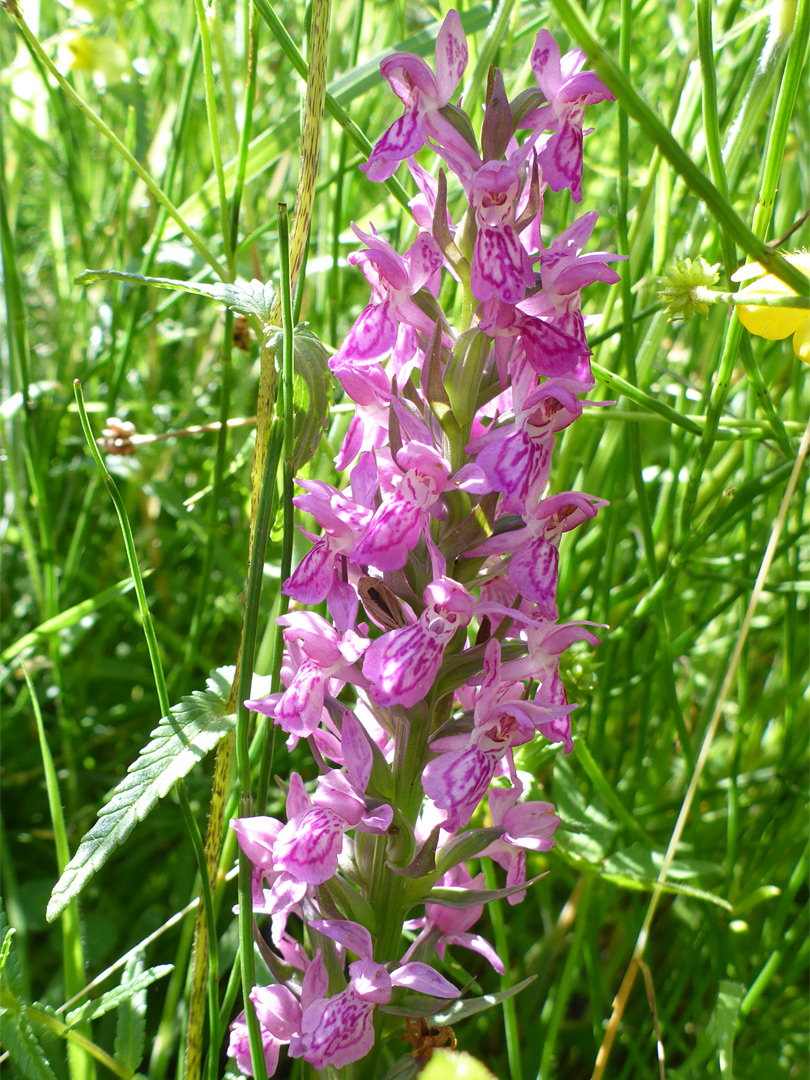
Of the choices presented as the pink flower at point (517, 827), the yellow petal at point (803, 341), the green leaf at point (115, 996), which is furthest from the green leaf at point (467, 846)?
the yellow petal at point (803, 341)

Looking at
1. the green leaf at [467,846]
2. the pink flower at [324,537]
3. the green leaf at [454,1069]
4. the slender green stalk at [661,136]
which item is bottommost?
the green leaf at [467,846]

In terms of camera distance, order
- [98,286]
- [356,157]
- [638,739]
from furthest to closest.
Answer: [98,286] → [356,157] → [638,739]

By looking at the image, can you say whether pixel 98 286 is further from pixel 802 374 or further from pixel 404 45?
pixel 802 374

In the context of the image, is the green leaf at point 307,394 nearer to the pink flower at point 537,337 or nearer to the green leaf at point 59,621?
the pink flower at point 537,337

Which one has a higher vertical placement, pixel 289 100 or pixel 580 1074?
pixel 289 100

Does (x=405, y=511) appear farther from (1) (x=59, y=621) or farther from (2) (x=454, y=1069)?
(1) (x=59, y=621)

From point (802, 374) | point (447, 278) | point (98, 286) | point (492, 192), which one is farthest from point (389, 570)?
point (98, 286)

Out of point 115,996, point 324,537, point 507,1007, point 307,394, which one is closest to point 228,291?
Answer: point 307,394
